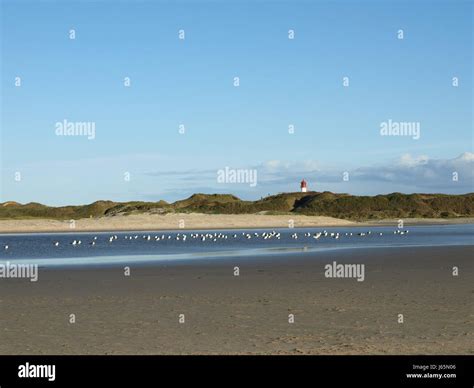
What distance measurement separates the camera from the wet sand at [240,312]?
1270 centimetres

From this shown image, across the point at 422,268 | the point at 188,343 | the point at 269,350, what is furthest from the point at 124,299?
the point at 422,268

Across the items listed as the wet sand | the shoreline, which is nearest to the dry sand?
the shoreline

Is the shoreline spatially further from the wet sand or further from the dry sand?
the wet sand

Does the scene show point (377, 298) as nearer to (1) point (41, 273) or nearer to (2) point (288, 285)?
(2) point (288, 285)

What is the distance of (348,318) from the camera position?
50.9 feet

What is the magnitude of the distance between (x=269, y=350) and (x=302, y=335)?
148 cm

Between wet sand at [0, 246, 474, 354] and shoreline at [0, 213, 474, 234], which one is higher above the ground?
shoreline at [0, 213, 474, 234]

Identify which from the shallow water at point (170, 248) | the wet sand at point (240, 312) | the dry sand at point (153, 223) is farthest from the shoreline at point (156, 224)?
the wet sand at point (240, 312)

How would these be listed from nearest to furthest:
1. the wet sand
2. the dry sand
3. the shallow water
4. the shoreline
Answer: the wet sand < the shallow water < the shoreline < the dry sand

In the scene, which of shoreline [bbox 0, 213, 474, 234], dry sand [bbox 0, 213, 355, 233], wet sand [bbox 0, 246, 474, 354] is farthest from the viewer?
dry sand [bbox 0, 213, 355, 233]

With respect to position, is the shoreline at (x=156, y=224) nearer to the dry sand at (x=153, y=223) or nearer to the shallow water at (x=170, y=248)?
the dry sand at (x=153, y=223)

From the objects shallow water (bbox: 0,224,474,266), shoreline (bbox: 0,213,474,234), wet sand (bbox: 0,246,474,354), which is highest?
shoreline (bbox: 0,213,474,234)

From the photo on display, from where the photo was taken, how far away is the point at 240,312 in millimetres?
16656

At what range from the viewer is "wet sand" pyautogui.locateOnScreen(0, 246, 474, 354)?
500 inches
